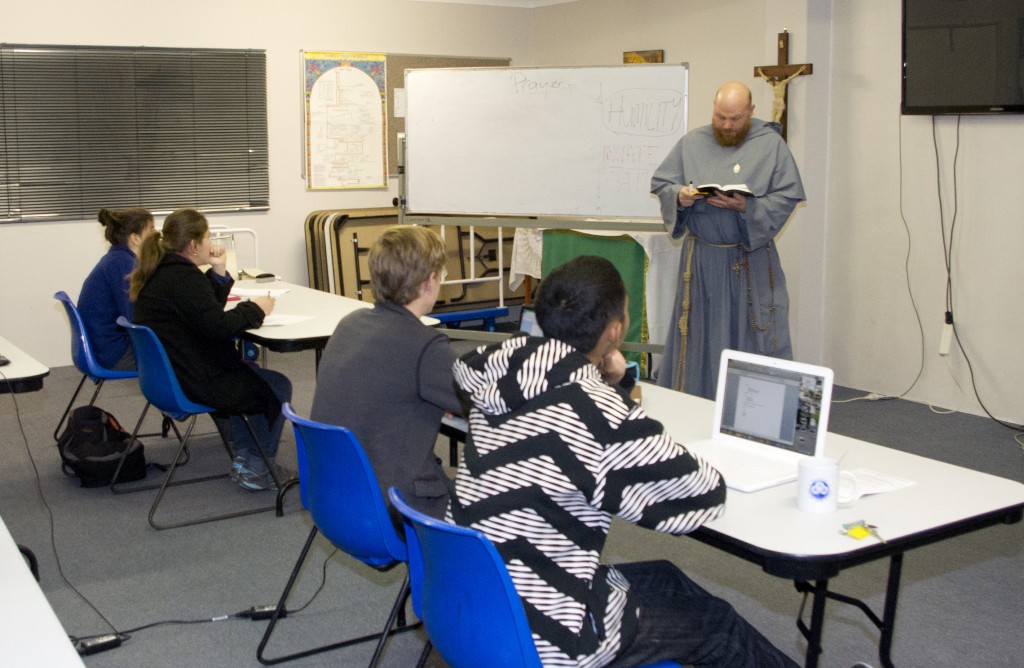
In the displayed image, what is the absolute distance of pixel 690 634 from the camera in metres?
1.82

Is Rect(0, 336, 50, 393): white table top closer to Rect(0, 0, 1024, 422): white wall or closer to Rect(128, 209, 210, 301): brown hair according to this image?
Rect(128, 209, 210, 301): brown hair

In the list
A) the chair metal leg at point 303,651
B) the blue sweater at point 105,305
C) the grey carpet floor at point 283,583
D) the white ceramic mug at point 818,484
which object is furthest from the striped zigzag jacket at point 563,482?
the blue sweater at point 105,305

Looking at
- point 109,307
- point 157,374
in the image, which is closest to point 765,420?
point 157,374

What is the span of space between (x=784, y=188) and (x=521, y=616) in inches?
121

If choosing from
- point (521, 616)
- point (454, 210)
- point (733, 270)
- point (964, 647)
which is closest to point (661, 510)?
point (521, 616)

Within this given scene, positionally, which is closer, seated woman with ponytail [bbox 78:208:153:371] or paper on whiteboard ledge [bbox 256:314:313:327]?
paper on whiteboard ledge [bbox 256:314:313:327]

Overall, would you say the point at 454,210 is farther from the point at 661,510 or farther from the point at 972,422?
the point at 661,510

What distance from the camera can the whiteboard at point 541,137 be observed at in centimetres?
478

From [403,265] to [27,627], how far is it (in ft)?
4.04

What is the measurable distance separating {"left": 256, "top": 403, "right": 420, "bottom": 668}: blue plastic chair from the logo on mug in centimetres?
90

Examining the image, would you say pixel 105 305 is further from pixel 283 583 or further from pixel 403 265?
pixel 403 265

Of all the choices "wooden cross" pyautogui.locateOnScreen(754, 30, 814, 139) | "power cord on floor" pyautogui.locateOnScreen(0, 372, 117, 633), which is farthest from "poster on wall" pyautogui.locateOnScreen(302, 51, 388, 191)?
"wooden cross" pyautogui.locateOnScreen(754, 30, 814, 139)

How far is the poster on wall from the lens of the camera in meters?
7.13

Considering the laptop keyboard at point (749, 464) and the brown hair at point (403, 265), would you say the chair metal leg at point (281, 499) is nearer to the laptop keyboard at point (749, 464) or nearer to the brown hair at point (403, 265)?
the brown hair at point (403, 265)
